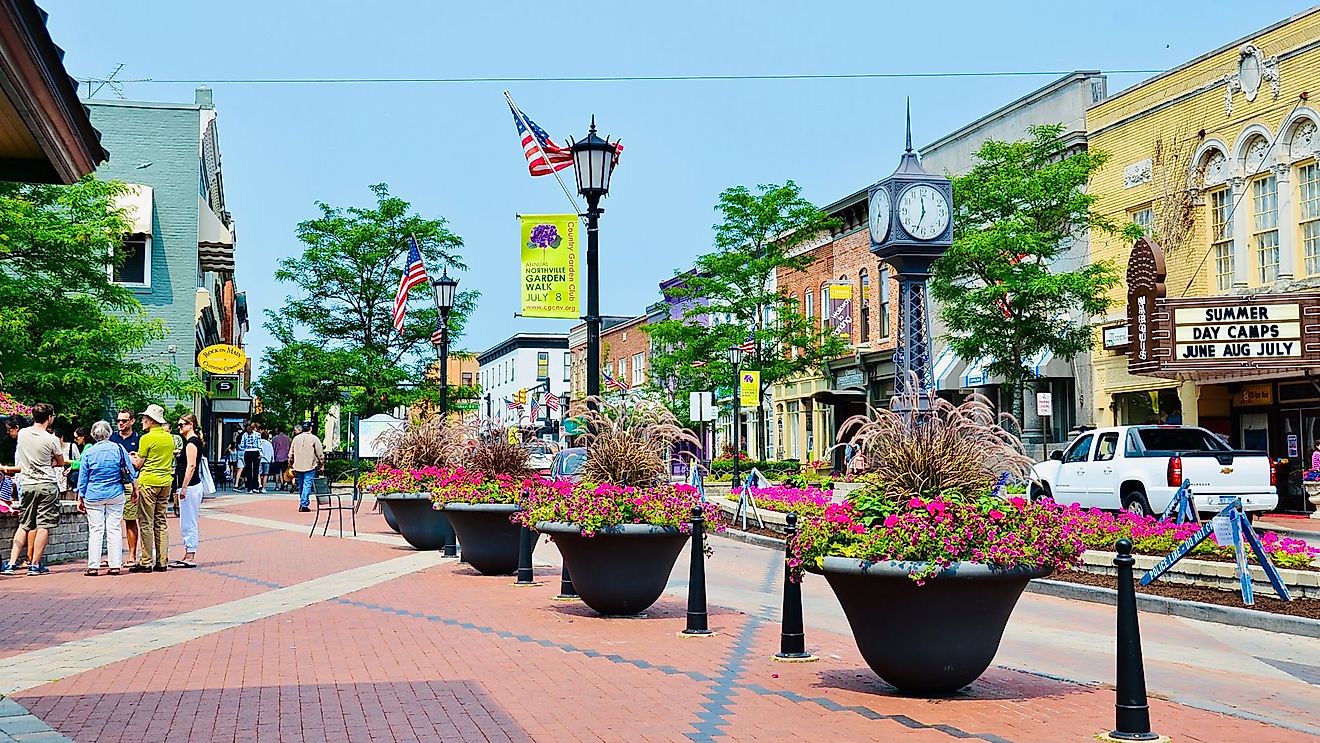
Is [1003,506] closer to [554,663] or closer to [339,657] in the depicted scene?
[554,663]

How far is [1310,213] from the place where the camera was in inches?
1051

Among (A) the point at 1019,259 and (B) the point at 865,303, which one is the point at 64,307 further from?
(B) the point at 865,303

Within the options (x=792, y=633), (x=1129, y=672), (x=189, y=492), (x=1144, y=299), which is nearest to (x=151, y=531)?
(x=189, y=492)

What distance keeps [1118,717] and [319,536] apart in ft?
58.2

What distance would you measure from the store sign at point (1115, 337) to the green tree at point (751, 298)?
45.9ft

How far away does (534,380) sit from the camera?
11744cm

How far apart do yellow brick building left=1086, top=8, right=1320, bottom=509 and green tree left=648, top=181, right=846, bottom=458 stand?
14.1 m

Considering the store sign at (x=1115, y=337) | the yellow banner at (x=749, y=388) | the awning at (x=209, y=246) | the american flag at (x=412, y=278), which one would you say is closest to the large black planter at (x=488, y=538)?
the store sign at (x=1115, y=337)

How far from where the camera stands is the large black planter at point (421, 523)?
18.6m

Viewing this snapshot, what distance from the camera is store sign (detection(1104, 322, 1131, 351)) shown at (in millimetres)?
31562

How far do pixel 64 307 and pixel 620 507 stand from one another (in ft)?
68.1

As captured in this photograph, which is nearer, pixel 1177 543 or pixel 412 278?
pixel 1177 543

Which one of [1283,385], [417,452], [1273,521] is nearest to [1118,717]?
[417,452]

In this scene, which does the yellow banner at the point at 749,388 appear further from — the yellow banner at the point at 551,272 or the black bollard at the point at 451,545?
the black bollard at the point at 451,545
